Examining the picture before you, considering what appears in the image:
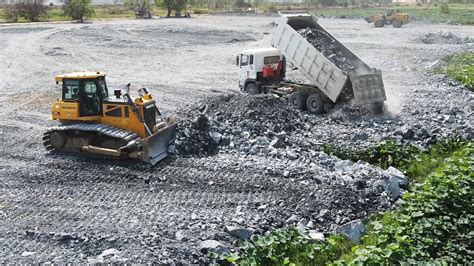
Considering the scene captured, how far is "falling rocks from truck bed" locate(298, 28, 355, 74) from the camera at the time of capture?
728 inches

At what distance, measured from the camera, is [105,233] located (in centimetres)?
926

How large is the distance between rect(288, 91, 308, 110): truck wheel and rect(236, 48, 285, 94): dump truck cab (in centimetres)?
235

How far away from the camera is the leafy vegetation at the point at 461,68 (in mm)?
22503

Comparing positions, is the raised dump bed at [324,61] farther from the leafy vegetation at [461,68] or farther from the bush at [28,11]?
the bush at [28,11]

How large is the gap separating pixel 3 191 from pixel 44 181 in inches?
33.7

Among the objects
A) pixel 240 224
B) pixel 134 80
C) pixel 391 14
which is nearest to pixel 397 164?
pixel 240 224

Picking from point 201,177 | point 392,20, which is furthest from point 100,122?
point 392,20

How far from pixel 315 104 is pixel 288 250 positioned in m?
10.3

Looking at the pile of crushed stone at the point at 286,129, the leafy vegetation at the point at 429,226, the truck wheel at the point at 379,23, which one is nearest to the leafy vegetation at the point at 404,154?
the pile of crushed stone at the point at 286,129

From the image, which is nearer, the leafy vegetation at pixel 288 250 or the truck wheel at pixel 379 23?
the leafy vegetation at pixel 288 250

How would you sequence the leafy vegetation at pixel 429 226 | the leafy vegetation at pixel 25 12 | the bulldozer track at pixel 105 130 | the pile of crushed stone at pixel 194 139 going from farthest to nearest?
1. the leafy vegetation at pixel 25 12
2. the pile of crushed stone at pixel 194 139
3. the bulldozer track at pixel 105 130
4. the leafy vegetation at pixel 429 226

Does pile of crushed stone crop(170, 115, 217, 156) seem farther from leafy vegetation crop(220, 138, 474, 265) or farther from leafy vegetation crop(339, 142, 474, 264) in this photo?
leafy vegetation crop(339, 142, 474, 264)

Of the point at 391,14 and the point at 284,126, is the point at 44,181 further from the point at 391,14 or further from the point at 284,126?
the point at 391,14

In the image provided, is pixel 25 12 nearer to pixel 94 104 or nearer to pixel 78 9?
pixel 78 9
